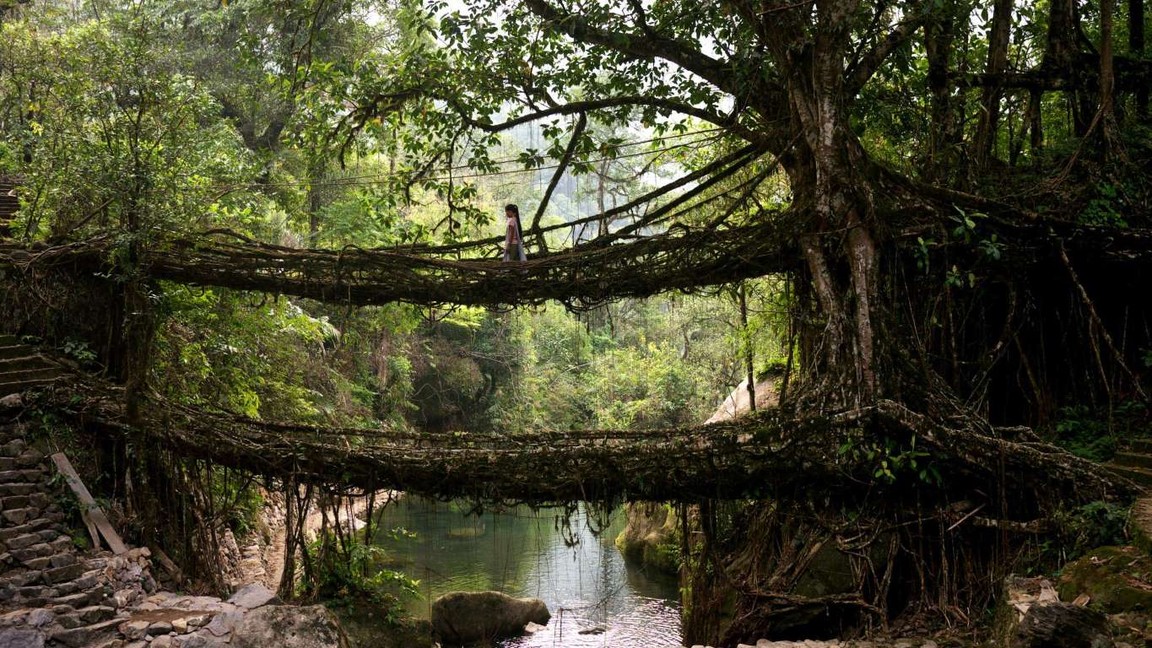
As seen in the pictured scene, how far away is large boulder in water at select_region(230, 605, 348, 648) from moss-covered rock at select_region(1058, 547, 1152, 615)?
5478 mm

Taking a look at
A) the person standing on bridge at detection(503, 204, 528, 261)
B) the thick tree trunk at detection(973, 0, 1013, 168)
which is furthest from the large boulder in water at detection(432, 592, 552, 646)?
the thick tree trunk at detection(973, 0, 1013, 168)

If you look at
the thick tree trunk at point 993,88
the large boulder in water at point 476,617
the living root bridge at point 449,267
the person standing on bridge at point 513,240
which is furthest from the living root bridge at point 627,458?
the large boulder in water at point 476,617

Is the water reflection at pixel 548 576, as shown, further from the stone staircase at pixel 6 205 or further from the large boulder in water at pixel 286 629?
the stone staircase at pixel 6 205

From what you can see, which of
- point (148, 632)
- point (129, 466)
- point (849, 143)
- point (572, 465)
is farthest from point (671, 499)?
point (129, 466)

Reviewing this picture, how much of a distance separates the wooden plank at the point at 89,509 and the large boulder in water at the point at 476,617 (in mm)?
3834

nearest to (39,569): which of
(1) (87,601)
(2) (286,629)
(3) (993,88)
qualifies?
(1) (87,601)

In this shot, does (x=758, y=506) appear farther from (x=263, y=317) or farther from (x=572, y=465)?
(x=263, y=317)

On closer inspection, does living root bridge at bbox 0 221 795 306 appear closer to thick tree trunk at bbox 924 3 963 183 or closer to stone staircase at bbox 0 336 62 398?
stone staircase at bbox 0 336 62 398

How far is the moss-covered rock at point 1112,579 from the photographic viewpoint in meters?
4.67

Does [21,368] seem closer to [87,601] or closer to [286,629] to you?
[87,601]

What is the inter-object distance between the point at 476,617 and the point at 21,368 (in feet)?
18.5

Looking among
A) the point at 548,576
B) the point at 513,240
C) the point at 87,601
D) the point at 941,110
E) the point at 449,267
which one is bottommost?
the point at 548,576

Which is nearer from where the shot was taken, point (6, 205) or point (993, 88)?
point (993, 88)

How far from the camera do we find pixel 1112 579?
4.87 metres
